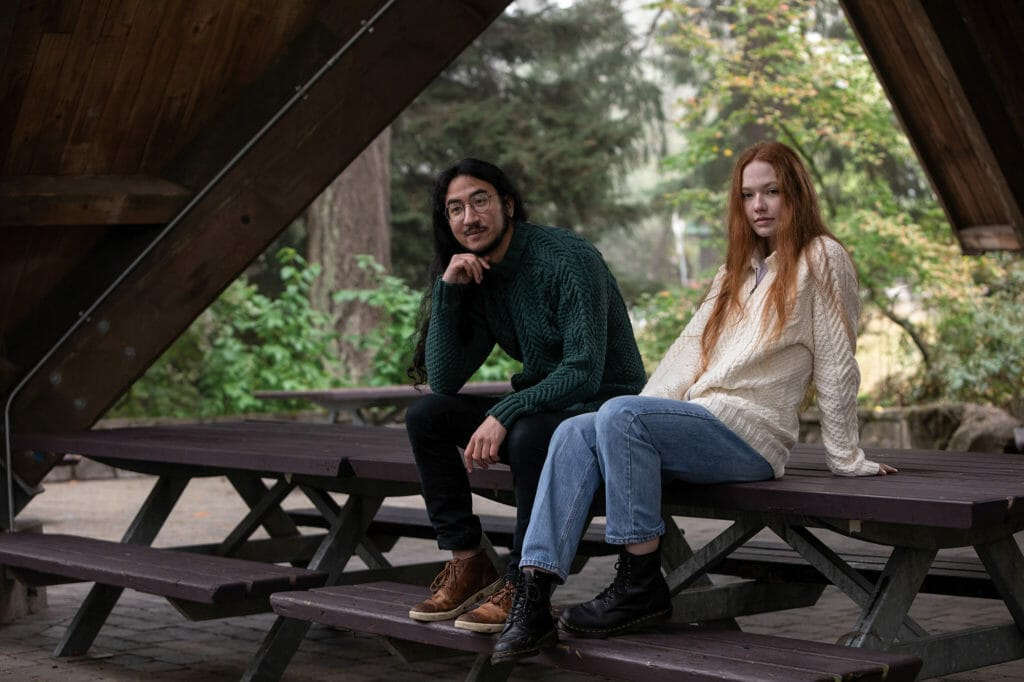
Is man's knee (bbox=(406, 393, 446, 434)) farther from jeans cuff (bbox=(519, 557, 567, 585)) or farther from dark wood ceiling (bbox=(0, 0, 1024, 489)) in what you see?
dark wood ceiling (bbox=(0, 0, 1024, 489))

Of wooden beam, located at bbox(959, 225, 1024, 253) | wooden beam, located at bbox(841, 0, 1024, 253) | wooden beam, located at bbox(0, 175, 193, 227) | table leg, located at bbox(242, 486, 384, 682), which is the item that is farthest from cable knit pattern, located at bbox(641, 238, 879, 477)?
wooden beam, located at bbox(959, 225, 1024, 253)

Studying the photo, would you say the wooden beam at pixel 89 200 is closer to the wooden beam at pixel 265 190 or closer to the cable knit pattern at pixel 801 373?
the wooden beam at pixel 265 190

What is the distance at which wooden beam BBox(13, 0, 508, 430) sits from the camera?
254 inches

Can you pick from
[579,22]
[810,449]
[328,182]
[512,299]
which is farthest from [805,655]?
[579,22]

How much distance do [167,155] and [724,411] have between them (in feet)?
11.2

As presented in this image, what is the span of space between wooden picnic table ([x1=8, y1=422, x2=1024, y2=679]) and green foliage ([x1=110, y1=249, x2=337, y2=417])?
7.40 m

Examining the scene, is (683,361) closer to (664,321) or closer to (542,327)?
(542,327)

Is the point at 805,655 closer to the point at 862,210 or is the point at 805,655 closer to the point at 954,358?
the point at 954,358

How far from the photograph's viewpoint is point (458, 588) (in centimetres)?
422

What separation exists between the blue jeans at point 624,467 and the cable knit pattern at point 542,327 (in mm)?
303

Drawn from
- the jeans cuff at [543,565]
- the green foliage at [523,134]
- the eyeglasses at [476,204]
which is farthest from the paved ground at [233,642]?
the green foliage at [523,134]

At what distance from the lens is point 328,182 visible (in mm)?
6578

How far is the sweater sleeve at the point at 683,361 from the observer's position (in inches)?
170

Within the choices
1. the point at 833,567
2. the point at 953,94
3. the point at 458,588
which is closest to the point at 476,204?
the point at 458,588
